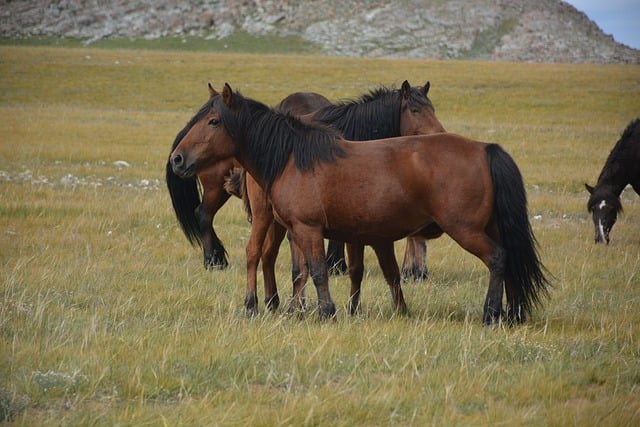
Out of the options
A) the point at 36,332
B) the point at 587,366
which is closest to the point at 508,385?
the point at 587,366

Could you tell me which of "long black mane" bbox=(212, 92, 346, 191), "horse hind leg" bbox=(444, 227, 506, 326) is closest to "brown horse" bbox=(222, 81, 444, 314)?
"long black mane" bbox=(212, 92, 346, 191)

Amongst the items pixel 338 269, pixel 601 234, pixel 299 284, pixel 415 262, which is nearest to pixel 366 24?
pixel 601 234

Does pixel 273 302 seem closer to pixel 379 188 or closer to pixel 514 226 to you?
pixel 379 188

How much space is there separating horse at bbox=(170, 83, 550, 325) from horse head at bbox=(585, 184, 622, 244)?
4.78 m

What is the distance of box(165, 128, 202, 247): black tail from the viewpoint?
34.0 ft

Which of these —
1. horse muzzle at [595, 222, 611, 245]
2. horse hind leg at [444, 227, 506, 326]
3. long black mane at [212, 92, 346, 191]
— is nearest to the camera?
horse hind leg at [444, 227, 506, 326]

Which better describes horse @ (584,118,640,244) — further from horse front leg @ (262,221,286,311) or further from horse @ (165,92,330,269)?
horse front leg @ (262,221,286,311)

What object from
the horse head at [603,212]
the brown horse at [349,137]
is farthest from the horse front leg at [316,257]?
the horse head at [603,212]

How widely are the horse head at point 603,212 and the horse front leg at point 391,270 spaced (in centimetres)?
487

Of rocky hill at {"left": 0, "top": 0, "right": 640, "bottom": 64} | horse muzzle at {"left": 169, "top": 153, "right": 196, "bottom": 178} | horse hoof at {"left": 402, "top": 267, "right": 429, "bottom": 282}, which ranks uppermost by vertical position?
rocky hill at {"left": 0, "top": 0, "right": 640, "bottom": 64}

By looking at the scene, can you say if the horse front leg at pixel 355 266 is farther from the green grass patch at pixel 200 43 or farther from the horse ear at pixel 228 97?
the green grass patch at pixel 200 43

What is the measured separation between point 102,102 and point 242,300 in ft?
111

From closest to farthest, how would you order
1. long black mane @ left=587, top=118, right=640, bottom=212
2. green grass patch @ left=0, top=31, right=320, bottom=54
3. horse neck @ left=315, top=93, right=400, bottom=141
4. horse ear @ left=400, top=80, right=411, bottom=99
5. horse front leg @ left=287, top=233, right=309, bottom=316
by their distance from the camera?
horse front leg @ left=287, top=233, right=309, bottom=316
horse neck @ left=315, top=93, right=400, bottom=141
horse ear @ left=400, top=80, right=411, bottom=99
long black mane @ left=587, top=118, right=640, bottom=212
green grass patch @ left=0, top=31, right=320, bottom=54

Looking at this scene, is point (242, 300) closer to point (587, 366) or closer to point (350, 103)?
point (350, 103)
